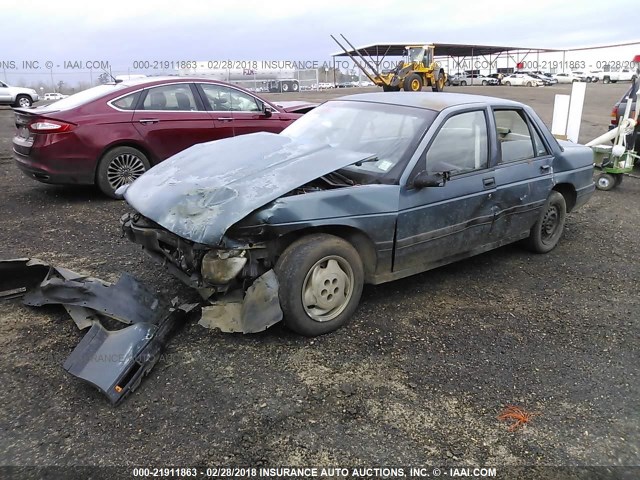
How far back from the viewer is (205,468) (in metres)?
2.34

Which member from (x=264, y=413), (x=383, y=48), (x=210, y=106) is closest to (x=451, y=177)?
(x=264, y=413)

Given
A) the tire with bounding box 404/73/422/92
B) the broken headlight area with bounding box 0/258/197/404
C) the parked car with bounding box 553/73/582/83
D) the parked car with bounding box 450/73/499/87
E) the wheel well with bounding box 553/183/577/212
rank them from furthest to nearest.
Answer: the parked car with bounding box 553/73/582/83, the parked car with bounding box 450/73/499/87, the tire with bounding box 404/73/422/92, the wheel well with bounding box 553/183/577/212, the broken headlight area with bounding box 0/258/197/404

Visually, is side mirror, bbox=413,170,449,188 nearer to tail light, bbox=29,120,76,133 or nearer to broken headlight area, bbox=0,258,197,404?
broken headlight area, bbox=0,258,197,404

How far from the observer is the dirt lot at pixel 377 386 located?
248 centimetres

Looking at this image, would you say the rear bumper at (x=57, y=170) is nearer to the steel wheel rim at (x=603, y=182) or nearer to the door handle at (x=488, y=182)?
the door handle at (x=488, y=182)

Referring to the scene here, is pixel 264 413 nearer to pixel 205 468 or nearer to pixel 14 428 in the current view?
pixel 205 468

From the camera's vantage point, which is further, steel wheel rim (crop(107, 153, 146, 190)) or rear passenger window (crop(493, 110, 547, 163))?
steel wheel rim (crop(107, 153, 146, 190))

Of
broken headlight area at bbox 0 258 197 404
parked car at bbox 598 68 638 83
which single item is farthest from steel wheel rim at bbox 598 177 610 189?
parked car at bbox 598 68 638 83

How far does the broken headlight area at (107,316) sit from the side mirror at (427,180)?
1773 mm

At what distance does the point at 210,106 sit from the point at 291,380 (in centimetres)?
532

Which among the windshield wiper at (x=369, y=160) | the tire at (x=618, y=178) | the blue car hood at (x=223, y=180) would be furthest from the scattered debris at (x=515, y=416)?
the tire at (x=618, y=178)

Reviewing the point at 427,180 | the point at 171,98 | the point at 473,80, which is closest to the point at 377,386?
the point at 427,180

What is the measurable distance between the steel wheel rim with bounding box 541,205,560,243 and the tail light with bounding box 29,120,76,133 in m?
5.50

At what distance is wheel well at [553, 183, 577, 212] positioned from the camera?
5231 millimetres
